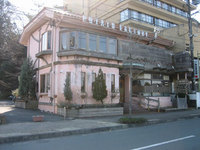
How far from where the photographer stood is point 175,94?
22266 mm

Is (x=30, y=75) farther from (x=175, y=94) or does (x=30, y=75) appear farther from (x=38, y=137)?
(x=175, y=94)

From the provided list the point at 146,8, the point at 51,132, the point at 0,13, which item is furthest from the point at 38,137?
the point at 146,8

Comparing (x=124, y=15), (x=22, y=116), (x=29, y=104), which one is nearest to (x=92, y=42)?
(x=22, y=116)

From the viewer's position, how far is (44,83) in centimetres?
1786

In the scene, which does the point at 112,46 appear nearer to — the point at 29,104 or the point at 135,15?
the point at 29,104

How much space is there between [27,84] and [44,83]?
7.43 ft

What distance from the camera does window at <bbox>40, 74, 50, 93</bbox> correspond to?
17.0 metres

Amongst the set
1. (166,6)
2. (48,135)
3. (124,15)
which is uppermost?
(166,6)

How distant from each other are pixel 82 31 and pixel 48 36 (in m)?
3.52

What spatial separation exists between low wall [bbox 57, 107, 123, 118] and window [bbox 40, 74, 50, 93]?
3027 mm

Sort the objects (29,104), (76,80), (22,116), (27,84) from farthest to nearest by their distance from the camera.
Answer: (29,104)
(27,84)
(76,80)
(22,116)

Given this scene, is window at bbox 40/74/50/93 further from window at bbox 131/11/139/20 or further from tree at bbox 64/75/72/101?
window at bbox 131/11/139/20

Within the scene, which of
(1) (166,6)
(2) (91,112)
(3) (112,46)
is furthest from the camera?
(1) (166,6)

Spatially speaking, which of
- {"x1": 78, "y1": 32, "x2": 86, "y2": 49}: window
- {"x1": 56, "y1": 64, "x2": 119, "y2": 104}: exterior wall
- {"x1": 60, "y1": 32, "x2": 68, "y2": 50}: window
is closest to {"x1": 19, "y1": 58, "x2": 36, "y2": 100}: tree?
{"x1": 56, "y1": 64, "x2": 119, "y2": 104}: exterior wall
